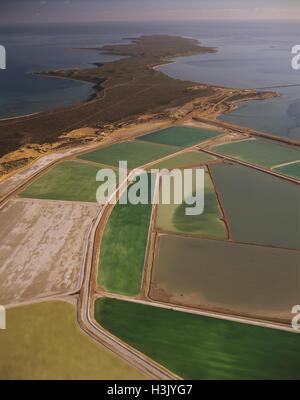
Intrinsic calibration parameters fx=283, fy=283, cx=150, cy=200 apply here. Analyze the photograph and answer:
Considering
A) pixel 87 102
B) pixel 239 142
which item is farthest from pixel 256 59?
pixel 239 142

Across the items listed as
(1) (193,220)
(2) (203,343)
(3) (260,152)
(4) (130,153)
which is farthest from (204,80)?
(2) (203,343)

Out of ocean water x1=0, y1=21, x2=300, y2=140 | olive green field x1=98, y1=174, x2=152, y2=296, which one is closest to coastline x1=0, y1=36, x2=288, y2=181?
ocean water x1=0, y1=21, x2=300, y2=140

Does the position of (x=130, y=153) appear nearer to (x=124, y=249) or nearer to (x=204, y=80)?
(x=124, y=249)

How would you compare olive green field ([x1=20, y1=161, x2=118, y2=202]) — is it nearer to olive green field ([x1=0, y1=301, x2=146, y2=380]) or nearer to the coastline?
the coastline

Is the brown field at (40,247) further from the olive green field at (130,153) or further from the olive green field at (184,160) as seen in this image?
the olive green field at (184,160)

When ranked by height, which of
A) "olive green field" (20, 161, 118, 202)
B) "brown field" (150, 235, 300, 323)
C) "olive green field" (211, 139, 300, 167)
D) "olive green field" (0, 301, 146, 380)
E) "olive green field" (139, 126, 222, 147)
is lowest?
"olive green field" (0, 301, 146, 380)
